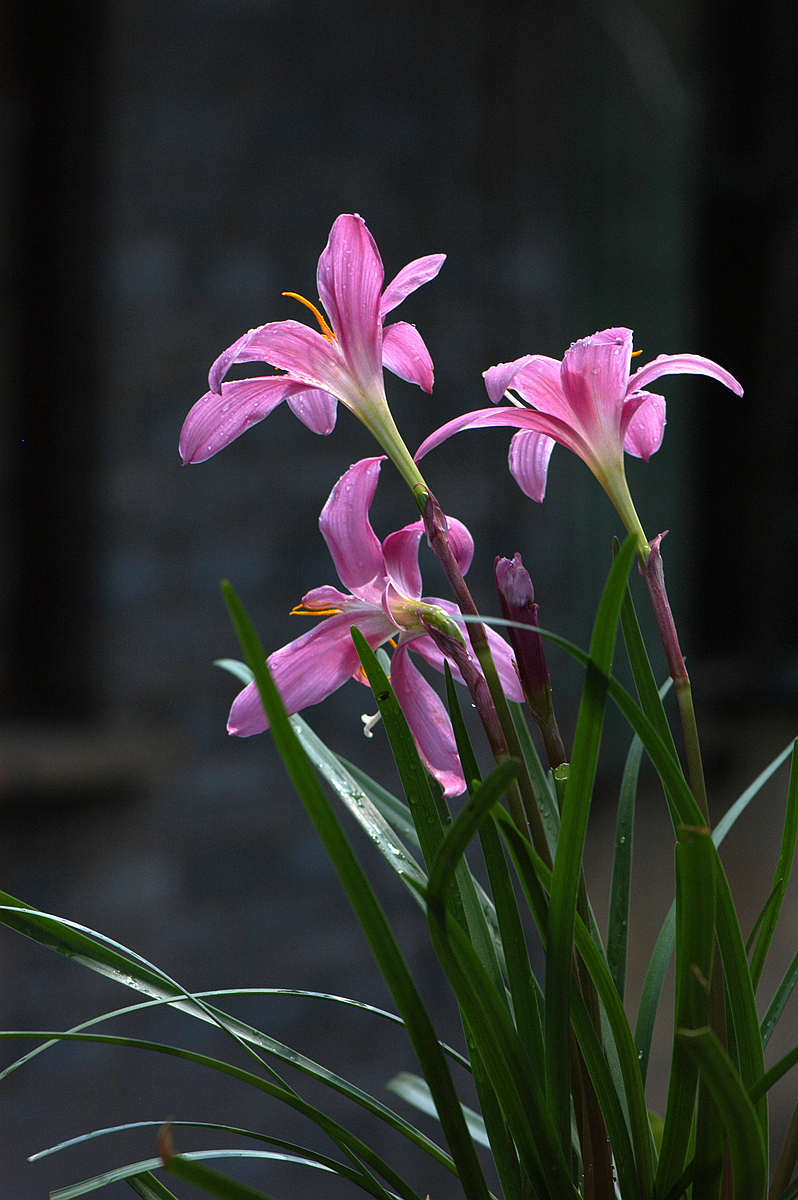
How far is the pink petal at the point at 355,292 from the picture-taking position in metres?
0.32

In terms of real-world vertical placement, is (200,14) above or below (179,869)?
above

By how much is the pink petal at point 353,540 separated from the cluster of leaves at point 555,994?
0.20ft

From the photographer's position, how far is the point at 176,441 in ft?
5.48

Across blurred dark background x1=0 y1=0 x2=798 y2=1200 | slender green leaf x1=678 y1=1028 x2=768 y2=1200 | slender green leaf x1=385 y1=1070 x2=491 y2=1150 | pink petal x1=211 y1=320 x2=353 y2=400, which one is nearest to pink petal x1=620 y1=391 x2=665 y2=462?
pink petal x1=211 y1=320 x2=353 y2=400

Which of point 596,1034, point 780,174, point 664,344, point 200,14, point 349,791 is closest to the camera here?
point 596,1034

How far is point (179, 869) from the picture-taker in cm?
168

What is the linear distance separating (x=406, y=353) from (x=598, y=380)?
0.08 metres

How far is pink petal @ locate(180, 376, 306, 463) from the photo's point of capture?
33cm

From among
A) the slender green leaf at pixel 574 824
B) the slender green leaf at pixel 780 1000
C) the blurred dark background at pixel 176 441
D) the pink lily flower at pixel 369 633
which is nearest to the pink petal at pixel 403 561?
the pink lily flower at pixel 369 633

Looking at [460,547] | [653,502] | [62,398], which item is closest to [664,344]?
[653,502]

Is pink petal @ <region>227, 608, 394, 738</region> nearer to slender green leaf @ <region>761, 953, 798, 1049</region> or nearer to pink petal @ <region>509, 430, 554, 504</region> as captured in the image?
pink petal @ <region>509, 430, 554, 504</region>

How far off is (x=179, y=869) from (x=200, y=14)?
153 cm

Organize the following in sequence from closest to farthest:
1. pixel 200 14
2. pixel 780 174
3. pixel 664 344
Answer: pixel 200 14
pixel 664 344
pixel 780 174

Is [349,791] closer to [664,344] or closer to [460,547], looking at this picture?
[460,547]
